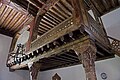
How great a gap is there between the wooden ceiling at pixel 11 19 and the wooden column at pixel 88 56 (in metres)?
3.24

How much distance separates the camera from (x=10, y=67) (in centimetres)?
680

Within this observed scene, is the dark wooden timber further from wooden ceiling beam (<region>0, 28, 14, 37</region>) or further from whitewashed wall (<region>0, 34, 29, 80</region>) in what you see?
wooden ceiling beam (<region>0, 28, 14, 37</region>)

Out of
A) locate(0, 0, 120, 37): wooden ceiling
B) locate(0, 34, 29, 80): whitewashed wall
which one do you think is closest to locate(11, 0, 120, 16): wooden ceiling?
locate(0, 0, 120, 37): wooden ceiling

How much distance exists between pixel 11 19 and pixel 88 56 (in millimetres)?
4639

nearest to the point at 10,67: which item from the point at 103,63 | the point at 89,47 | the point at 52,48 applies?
the point at 52,48

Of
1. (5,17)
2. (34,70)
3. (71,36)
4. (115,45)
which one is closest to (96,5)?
(115,45)

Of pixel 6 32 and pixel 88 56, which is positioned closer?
pixel 88 56

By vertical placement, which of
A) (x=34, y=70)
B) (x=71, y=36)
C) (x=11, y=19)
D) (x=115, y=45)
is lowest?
(x=34, y=70)

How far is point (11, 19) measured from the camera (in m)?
6.22

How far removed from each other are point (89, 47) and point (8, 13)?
14.0ft

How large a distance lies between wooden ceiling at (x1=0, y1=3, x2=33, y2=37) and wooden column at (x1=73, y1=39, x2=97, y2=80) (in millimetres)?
3239

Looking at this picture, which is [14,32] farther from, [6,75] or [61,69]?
[61,69]

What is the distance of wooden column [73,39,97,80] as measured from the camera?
2.74 meters

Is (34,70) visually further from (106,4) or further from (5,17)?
(106,4)
